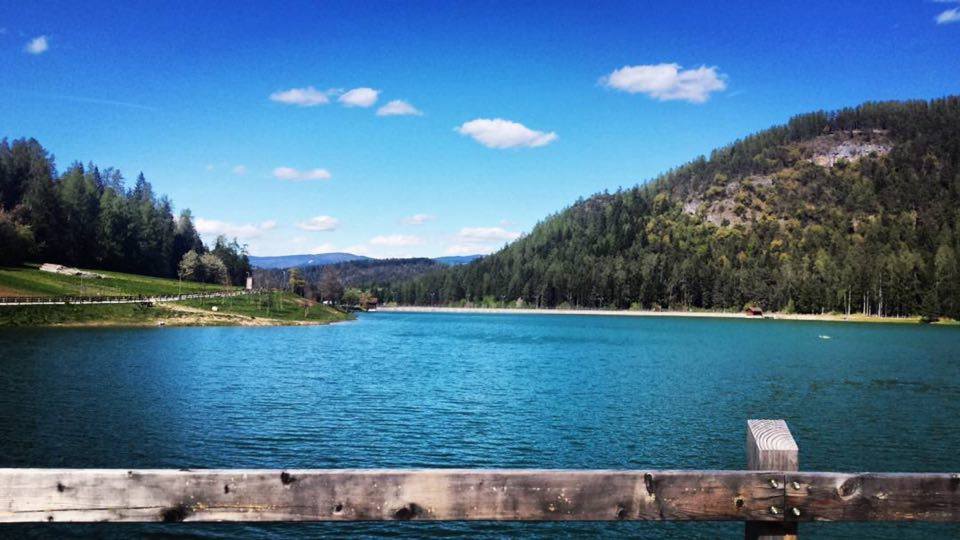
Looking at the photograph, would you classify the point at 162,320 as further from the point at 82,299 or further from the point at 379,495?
the point at 379,495

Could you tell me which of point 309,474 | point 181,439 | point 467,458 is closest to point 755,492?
point 309,474

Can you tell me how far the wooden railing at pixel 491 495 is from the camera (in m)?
6.44

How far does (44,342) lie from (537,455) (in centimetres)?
8687

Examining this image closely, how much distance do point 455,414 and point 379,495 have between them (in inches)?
1547

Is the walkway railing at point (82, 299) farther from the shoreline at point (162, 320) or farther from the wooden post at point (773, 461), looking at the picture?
the wooden post at point (773, 461)

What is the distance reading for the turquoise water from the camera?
30875 millimetres

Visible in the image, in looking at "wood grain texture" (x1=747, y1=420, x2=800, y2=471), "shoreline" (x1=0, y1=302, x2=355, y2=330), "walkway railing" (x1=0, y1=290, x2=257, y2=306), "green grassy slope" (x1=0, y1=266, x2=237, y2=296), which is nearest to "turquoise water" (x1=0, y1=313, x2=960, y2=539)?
"wood grain texture" (x1=747, y1=420, x2=800, y2=471)

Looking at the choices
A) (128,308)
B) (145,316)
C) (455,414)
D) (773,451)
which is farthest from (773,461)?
(128,308)

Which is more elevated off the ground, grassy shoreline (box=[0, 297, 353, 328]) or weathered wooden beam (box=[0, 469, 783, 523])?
weathered wooden beam (box=[0, 469, 783, 523])

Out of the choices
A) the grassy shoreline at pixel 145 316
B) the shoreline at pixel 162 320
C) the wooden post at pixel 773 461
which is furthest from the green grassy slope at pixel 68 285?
the wooden post at pixel 773 461

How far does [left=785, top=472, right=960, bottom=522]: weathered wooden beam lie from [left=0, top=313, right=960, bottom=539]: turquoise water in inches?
671

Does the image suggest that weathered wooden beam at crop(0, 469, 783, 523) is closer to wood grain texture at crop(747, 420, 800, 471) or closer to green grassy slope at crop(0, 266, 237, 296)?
wood grain texture at crop(747, 420, 800, 471)

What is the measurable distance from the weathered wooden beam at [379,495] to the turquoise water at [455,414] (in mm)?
16744

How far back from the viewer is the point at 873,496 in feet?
22.0
